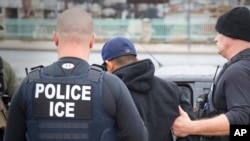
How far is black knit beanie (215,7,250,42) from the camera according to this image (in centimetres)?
332

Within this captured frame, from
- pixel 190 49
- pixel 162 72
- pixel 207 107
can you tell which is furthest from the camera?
pixel 190 49

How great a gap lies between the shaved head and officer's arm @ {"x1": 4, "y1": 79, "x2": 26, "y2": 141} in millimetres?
304

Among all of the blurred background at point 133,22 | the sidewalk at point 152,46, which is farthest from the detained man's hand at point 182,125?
the blurred background at point 133,22

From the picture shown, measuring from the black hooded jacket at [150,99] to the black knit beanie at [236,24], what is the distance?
0.46 meters

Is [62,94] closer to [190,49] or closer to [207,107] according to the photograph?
[207,107]

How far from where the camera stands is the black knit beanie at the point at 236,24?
10.9 ft

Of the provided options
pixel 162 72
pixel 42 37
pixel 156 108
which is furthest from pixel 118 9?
pixel 156 108

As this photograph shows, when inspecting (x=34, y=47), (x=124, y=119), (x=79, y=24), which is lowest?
(x=34, y=47)

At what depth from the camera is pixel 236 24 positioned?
3344 millimetres

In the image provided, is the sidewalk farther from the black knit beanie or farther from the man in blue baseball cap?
the black knit beanie

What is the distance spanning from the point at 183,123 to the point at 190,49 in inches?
575

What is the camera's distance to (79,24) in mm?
2836

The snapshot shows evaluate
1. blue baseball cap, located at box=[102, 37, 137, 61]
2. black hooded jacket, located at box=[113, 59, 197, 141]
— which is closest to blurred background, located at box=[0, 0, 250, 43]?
blue baseball cap, located at box=[102, 37, 137, 61]

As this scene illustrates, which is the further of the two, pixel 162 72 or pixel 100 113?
pixel 162 72
